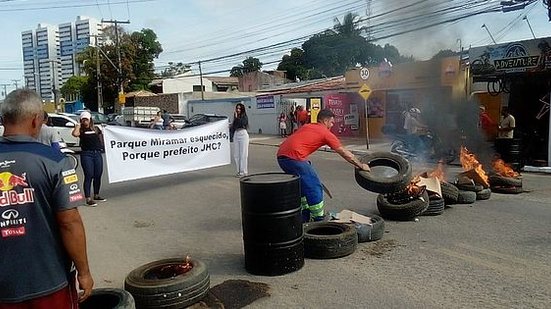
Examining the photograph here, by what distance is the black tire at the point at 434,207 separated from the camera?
24.9 feet

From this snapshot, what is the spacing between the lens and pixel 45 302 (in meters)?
2.45

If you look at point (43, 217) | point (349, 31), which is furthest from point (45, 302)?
point (349, 31)

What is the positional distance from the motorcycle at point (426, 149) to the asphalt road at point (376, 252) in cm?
471

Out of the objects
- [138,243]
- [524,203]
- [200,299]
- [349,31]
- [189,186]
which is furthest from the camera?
[349,31]

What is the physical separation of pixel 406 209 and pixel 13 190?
591cm

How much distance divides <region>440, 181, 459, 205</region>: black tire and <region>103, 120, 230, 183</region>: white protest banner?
223 inches

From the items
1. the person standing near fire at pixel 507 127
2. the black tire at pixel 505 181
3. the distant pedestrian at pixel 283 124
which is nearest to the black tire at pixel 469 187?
the black tire at pixel 505 181

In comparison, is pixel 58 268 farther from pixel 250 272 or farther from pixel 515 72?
pixel 515 72

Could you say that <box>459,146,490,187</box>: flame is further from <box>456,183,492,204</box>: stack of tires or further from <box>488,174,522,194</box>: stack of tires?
<box>488,174,522,194</box>: stack of tires

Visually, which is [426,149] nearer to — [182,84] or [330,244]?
[330,244]

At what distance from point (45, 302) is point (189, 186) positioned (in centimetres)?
883

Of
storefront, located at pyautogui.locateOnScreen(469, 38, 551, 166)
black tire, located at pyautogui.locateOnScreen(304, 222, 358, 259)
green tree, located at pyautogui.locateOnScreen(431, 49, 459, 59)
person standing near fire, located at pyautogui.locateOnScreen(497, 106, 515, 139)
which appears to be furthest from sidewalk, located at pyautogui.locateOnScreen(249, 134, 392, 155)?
black tire, located at pyautogui.locateOnScreen(304, 222, 358, 259)

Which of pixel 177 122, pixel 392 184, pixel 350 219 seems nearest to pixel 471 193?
pixel 392 184

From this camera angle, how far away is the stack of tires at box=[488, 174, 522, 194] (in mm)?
9641
